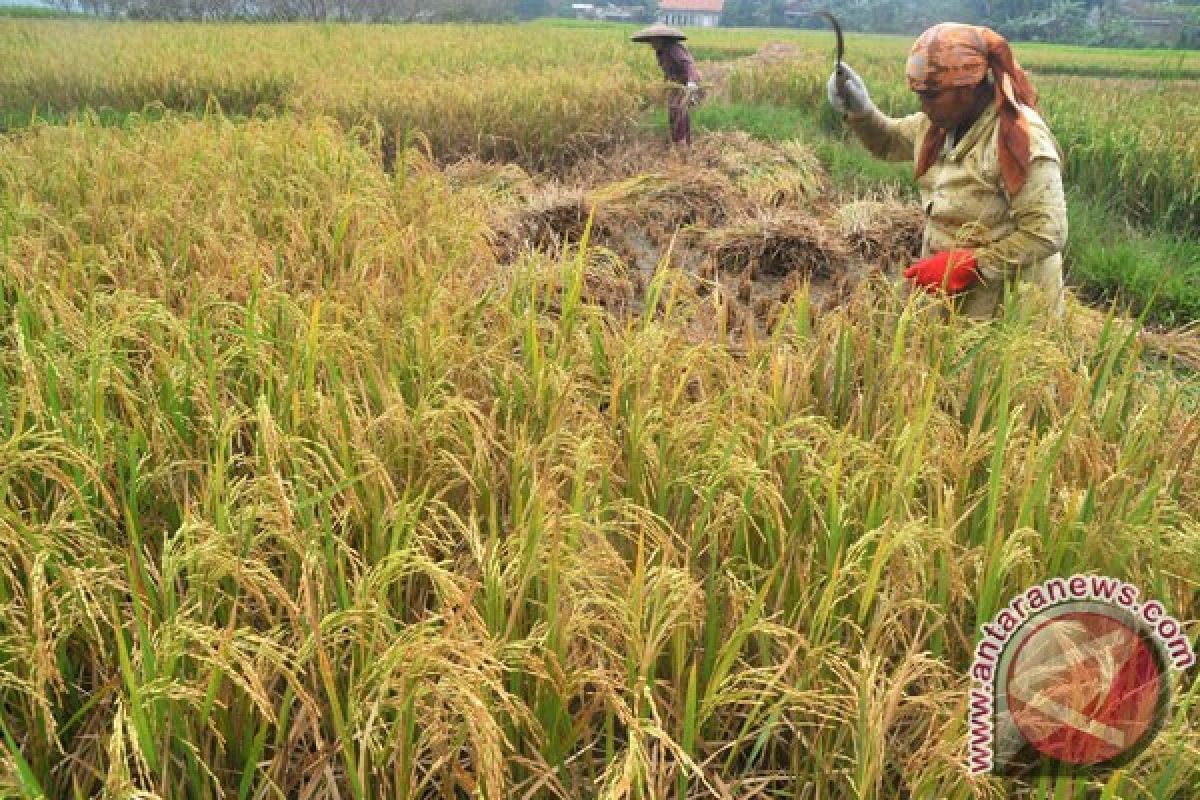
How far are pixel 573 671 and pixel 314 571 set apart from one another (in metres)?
0.48

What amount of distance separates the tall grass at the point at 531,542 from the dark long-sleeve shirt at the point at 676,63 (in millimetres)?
5314

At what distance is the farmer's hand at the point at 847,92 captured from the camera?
3.48 metres

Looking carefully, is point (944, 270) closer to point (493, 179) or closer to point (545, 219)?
point (545, 219)

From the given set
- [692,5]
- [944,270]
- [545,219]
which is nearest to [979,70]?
[944,270]

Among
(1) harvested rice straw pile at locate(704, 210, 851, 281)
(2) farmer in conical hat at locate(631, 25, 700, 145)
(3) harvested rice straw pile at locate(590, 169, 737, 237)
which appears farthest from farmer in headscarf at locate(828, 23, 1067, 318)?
(2) farmer in conical hat at locate(631, 25, 700, 145)

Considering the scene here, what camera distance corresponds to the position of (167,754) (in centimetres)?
122

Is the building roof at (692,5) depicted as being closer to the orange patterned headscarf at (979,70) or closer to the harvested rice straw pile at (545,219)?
the harvested rice straw pile at (545,219)

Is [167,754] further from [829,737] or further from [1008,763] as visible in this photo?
[1008,763]

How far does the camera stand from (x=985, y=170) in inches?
120

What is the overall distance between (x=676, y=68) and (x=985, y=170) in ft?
16.3

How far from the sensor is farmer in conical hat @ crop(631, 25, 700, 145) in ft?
23.5

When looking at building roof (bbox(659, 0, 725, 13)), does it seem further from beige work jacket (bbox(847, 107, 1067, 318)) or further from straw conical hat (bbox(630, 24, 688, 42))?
Answer: beige work jacket (bbox(847, 107, 1067, 318))

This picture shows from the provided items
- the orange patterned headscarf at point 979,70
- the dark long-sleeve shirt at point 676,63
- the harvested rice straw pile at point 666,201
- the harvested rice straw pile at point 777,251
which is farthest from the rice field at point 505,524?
the dark long-sleeve shirt at point 676,63

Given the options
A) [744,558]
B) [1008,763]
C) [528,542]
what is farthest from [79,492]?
[1008,763]
